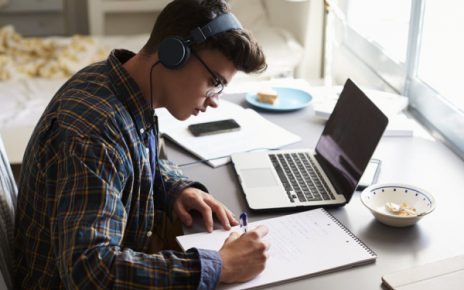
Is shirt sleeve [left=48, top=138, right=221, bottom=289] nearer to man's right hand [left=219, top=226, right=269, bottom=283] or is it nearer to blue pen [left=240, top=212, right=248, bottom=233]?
man's right hand [left=219, top=226, right=269, bottom=283]

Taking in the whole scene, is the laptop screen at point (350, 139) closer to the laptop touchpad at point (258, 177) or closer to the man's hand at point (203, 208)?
the laptop touchpad at point (258, 177)

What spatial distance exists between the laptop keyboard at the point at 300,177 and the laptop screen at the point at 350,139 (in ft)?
0.10

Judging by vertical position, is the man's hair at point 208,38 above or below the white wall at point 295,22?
above

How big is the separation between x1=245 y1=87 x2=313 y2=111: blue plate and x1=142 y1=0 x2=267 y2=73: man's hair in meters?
0.64

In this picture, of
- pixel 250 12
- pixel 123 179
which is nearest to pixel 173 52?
pixel 123 179

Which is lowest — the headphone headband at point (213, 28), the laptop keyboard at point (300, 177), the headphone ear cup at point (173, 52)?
the laptop keyboard at point (300, 177)

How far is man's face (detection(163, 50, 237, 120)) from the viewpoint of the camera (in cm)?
113

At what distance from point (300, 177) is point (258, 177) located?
10 cm

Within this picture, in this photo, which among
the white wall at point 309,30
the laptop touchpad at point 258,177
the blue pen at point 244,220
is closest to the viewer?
the blue pen at point 244,220

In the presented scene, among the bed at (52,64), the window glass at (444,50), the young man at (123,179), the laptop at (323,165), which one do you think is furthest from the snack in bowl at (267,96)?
the bed at (52,64)

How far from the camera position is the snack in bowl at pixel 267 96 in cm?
182

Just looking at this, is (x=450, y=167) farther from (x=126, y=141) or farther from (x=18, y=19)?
(x=18, y=19)

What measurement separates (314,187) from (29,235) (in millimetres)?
626

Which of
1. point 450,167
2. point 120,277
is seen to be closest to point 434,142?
point 450,167
